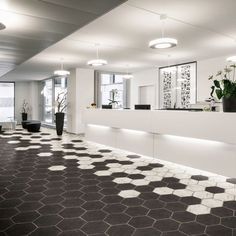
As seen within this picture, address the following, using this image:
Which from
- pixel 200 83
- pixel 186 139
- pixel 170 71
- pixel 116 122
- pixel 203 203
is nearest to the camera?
pixel 203 203

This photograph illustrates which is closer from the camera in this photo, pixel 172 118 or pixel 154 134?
pixel 172 118

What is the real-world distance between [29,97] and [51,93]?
10.5 ft

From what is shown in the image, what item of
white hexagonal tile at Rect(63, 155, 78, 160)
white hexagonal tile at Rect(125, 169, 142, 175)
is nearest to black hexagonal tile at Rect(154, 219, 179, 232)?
white hexagonal tile at Rect(125, 169, 142, 175)

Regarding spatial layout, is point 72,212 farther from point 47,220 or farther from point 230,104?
point 230,104

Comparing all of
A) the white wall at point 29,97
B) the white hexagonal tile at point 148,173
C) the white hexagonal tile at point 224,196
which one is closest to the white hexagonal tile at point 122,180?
the white hexagonal tile at point 148,173

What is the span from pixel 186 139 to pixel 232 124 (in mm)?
1114

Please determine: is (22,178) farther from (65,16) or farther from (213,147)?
(213,147)

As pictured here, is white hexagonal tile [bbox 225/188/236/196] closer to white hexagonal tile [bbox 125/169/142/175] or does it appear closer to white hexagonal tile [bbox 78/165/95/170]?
white hexagonal tile [bbox 125/169/142/175]

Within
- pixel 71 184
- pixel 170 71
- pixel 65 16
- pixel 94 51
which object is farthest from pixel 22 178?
pixel 170 71

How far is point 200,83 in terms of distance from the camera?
29.8 ft

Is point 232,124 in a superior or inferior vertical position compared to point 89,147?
superior

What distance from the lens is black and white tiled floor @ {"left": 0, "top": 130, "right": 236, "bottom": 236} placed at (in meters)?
2.61

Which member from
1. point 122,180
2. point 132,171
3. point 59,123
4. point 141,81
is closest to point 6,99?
point 59,123

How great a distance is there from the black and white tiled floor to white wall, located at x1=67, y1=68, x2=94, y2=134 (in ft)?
17.5
